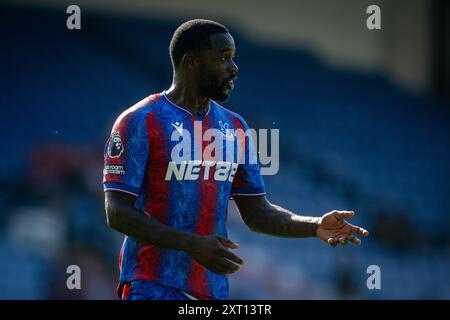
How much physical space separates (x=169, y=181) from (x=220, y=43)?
818 mm

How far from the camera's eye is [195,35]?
196 inches

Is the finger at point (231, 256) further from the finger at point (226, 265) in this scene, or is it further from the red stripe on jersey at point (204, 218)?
Result: the red stripe on jersey at point (204, 218)

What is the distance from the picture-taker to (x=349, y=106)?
16.4m

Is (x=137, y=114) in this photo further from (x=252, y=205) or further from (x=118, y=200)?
(x=252, y=205)

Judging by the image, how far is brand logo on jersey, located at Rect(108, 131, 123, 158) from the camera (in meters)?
4.69

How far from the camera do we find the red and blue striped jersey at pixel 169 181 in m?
4.69

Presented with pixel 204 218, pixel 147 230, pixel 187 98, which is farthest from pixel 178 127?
pixel 147 230

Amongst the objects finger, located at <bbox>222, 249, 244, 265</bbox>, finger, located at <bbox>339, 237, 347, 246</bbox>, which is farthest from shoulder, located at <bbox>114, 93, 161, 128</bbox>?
finger, located at <bbox>339, 237, 347, 246</bbox>

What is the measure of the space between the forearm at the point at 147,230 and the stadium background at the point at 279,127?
7.77 metres

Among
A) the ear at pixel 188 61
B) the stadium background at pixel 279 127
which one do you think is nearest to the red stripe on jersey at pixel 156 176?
the ear at pixel 188 61

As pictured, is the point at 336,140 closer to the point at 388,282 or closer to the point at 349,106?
the point at 349,106

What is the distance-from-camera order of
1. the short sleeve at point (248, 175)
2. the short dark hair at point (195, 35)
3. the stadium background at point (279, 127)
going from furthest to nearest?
1. the stadium background at point (279, 127)
2. the short sleeve at point (248, 175)
3. the short dark hair at point (195, 35)

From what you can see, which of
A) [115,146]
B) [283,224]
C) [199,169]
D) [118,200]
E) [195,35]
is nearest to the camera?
[118,200]

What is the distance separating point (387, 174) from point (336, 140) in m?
1.09
